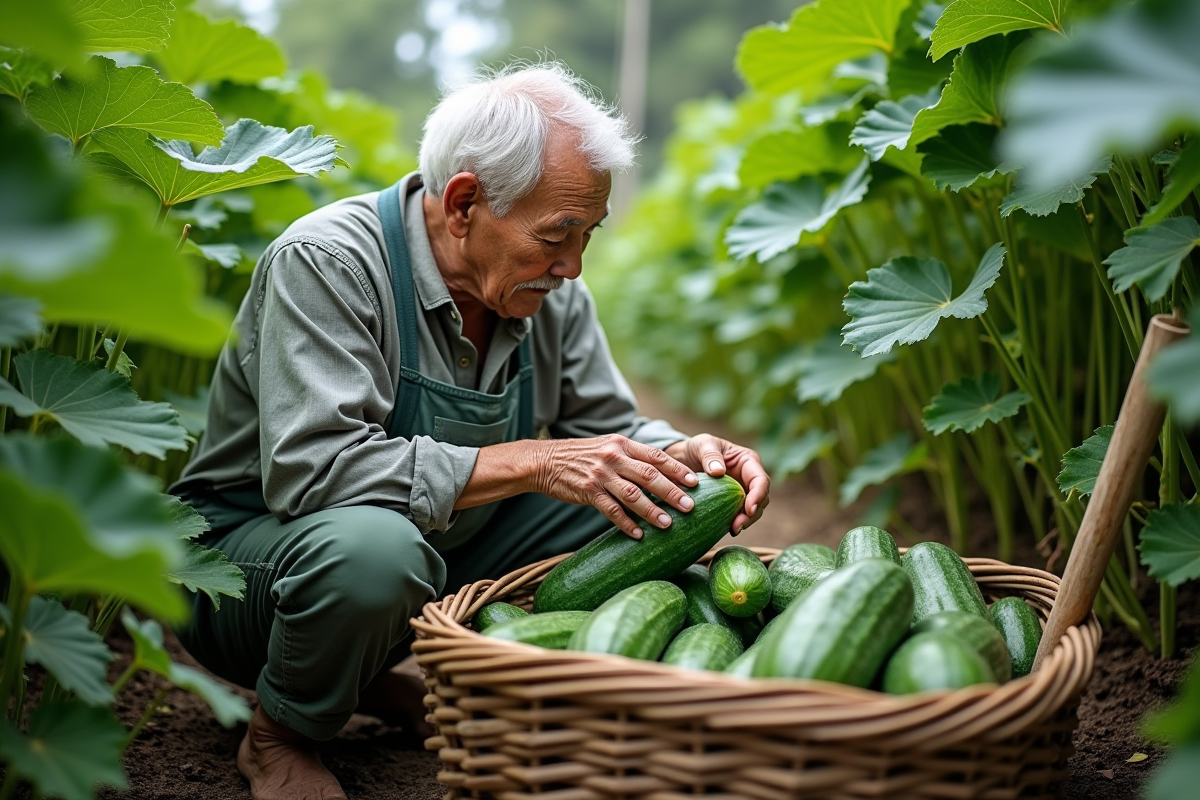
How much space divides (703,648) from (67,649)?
3.48 ft

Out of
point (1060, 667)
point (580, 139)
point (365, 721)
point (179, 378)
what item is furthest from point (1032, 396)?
point (179, 378)

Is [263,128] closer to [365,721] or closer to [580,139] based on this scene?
[580,139]

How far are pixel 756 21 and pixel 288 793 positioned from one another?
21549mm

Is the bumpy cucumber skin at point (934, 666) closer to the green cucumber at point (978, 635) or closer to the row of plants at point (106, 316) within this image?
the green cucumber at point (978, 635)

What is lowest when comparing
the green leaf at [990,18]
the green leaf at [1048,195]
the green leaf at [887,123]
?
the green leaf at [1048,195]

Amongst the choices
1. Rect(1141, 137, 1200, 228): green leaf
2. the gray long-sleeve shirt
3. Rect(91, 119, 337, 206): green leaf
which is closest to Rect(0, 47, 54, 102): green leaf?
Rect(91, 119, 337, 206): green leaf

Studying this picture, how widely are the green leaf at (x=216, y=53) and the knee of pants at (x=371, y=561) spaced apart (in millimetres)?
1795

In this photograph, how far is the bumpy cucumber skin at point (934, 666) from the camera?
1.60m

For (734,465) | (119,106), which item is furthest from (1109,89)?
(119,106)

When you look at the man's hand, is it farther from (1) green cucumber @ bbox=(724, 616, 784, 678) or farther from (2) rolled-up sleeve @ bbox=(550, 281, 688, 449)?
(1) green cucumber @ bbox=(724, 616, 784, 678)

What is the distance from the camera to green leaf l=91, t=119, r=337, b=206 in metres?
2.14

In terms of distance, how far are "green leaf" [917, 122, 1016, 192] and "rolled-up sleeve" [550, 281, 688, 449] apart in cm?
97

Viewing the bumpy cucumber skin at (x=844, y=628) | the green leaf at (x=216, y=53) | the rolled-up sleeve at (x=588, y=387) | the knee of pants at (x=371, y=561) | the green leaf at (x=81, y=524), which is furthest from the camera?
the green leaf at (x=216, y=53)

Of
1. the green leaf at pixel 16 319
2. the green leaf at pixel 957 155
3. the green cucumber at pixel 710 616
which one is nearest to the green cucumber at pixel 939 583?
the green cucumber at pixel 710 616
